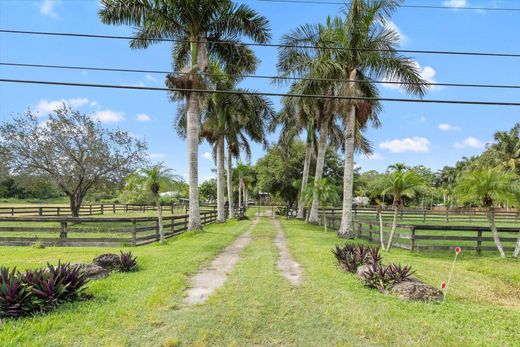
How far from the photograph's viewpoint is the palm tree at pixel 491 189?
34.2 ft

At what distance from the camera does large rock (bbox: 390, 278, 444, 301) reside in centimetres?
566

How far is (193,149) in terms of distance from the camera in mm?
15789

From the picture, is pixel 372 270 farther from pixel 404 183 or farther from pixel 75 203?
pixel 75 203

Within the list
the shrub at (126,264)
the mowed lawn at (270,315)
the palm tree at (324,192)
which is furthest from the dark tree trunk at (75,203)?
the shrub at (126,264)

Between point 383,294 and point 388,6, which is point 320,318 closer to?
point 383,294

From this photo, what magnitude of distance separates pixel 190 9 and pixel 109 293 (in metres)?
13.3

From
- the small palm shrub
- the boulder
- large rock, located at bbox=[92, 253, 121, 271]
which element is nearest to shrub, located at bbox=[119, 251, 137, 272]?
large rock, located at bbox=[92, 253, 121, 271]

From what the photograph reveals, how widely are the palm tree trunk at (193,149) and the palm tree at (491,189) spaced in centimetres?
1114

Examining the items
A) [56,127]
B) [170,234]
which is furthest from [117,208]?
[170,234]

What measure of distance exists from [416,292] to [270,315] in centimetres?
270

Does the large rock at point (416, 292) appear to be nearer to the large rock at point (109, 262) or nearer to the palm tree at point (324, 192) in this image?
the large rock at point (109, 262)

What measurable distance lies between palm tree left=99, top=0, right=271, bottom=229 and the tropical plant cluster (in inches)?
374

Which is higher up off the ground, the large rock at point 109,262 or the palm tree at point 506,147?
the palm tree at point 506,147

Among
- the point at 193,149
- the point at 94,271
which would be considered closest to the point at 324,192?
the point at 193,149
